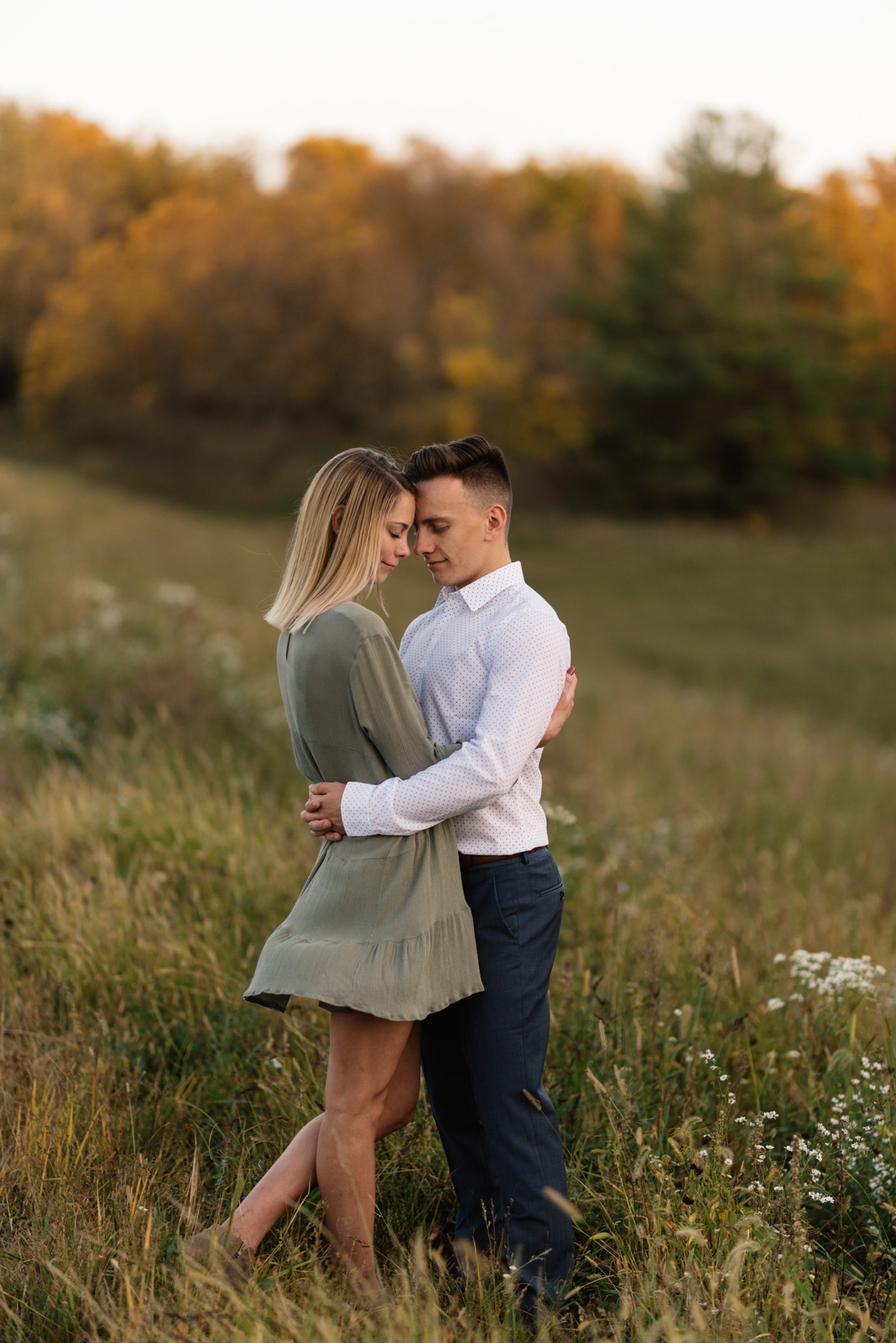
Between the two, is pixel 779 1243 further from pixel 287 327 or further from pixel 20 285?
pixel 20 285

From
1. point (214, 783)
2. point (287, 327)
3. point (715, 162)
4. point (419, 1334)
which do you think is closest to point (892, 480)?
point (715, 162)

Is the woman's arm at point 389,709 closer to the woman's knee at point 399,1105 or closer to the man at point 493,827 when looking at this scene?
the man at point 493,827

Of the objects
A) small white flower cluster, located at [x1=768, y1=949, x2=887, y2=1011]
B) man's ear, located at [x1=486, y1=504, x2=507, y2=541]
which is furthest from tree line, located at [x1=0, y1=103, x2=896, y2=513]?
man's ear, located at [x1=486, y1=504, x2=507, y2=541]

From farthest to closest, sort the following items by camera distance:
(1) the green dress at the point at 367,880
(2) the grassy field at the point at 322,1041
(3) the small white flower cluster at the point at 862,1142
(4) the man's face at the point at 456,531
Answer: (3) the small white flower cluster at the point at 862,1142, (4) the man's face at the point at 456,531, (1) the green dress at the point at 367,880, (2) the grassy field at the point at 322,1041

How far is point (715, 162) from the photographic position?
4028 centimetres

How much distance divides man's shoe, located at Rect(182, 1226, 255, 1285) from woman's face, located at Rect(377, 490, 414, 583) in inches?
58.2

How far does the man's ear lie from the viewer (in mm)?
2746

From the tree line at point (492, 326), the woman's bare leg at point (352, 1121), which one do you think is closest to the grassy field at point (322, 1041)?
the woman's bare leg at point (352, 1121)

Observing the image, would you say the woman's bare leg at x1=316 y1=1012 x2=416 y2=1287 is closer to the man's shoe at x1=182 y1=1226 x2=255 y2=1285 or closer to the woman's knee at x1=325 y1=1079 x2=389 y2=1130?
the woman's knee at x1=325 y1=1079 x2=389 y2=1130

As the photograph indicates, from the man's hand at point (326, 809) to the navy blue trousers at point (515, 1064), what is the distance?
1.21 feet

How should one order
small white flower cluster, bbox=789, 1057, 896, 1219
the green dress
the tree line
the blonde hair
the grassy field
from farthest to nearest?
the tree line → small white flower cluster, bbox=789, 1057, 896, 1219 → the blonde hair → the green dress → the grassy field

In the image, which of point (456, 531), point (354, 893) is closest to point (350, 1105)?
point (354, 893)

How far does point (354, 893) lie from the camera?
2.54m

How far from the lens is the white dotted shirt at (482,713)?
2.48 m
